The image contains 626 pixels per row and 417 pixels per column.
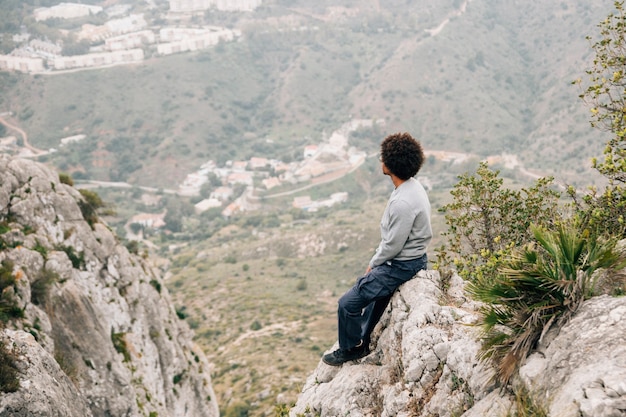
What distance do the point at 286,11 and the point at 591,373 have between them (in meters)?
173

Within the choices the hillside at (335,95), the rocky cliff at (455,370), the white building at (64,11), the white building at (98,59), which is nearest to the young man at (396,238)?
the rocky cliff at (455,370)

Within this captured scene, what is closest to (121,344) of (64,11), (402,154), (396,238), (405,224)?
(396,238)

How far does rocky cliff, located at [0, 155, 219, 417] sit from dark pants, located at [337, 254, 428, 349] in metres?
4.87

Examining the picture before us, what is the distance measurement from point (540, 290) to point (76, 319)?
10.4 m

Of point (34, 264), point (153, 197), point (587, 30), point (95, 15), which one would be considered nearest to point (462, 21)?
point (587, 30)

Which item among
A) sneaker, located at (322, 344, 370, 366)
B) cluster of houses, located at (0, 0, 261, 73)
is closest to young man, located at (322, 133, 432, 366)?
sneaker, located at (322, 344, 370, 366)

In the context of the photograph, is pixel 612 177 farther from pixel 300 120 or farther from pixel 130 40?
pixel 130 40

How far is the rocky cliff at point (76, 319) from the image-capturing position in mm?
8602

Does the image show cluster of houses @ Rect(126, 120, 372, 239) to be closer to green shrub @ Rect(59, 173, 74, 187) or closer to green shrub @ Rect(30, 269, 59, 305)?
green shrub @ Rect(59, 173, 74, 187)

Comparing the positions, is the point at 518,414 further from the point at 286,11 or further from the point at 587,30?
the point at 286,11

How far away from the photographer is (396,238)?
5758mm

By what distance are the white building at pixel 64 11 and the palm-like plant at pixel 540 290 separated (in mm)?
181477

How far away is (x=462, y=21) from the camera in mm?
130500

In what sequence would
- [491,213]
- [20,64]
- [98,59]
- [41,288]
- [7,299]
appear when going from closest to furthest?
[491,213] → [7,299] → [41,288] → [20,64] → [98,59]
